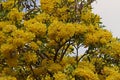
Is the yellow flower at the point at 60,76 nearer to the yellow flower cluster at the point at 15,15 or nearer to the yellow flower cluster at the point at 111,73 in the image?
the yellow flower cluster at the point at 111,73

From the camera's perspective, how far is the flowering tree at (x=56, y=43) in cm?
802

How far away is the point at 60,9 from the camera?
8.73m

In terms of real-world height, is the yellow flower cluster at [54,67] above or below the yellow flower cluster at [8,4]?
below

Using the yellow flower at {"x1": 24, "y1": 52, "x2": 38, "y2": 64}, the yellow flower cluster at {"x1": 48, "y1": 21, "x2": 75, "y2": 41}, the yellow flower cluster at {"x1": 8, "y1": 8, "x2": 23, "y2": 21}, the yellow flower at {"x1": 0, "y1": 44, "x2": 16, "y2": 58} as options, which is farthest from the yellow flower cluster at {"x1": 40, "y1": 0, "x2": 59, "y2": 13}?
the yellow flower at {"x1": 0, "y1": 44, "x2": 16, "y2": 58}

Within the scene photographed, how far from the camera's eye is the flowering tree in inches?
316

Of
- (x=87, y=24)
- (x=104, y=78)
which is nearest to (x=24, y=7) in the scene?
(x=87, y=24)

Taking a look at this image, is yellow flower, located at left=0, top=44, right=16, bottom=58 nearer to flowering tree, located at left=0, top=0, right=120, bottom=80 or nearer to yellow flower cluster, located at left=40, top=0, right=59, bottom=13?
flowering tree, located at left=0, top=0, right=120, bottom=80

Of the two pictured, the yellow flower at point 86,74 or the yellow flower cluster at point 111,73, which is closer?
the yellow flower at point 86,74

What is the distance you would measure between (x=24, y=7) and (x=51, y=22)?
1148 millimetres

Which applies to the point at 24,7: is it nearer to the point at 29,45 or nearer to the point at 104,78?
the point at 29,45

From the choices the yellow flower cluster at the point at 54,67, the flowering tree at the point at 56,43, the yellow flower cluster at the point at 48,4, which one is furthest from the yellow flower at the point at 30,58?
the yellow flower cluster at the point at 48,4

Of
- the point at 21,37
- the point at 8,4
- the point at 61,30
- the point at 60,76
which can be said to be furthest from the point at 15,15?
the point at 60,76

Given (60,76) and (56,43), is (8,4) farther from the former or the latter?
(60,76)

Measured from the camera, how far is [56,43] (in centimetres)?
836
